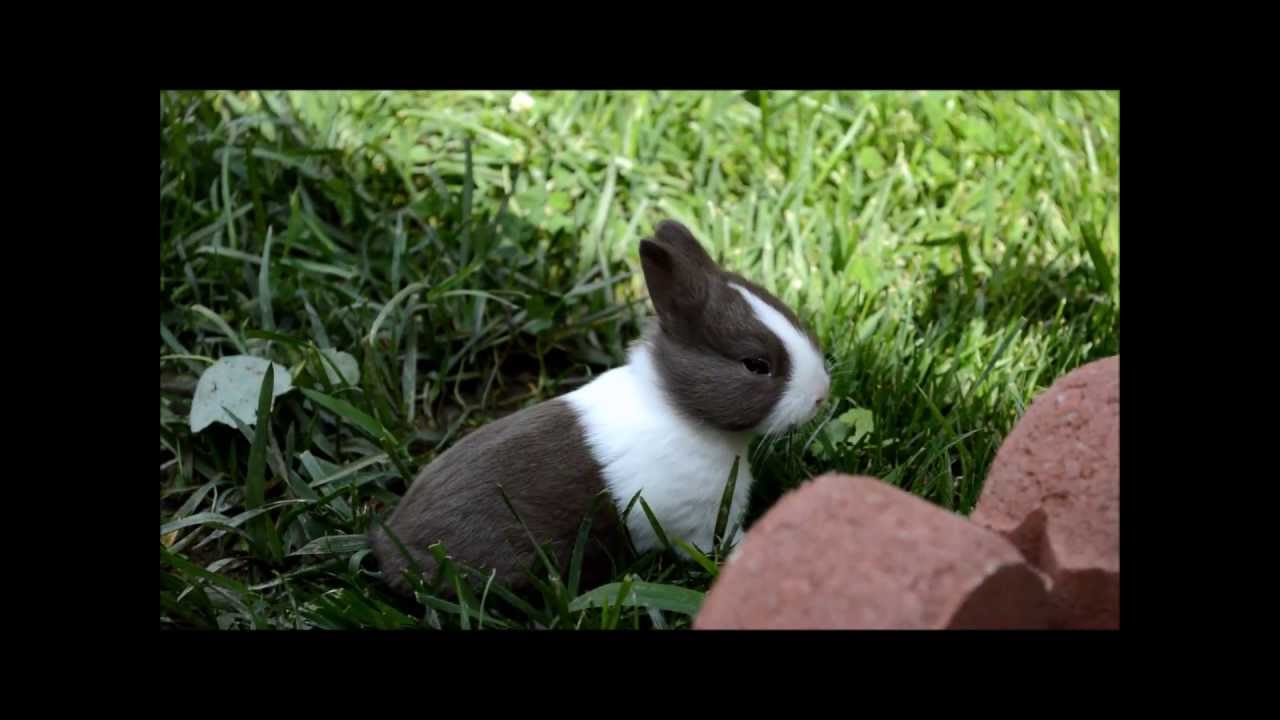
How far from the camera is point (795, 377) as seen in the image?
126 inches

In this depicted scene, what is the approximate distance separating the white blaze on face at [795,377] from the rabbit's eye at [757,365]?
7 cm

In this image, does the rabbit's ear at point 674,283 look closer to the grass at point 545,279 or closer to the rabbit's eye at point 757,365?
the rabbit's eye at point 757,365

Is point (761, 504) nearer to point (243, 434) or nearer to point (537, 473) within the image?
point (537, 473)

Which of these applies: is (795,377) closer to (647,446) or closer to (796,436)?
(647,446)

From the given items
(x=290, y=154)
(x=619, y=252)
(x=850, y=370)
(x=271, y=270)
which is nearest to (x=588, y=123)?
(x=619, y=252)

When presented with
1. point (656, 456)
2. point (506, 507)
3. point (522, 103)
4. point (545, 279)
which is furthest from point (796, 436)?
point (522, 103)

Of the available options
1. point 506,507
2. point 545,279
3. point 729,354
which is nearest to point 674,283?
point 729,354

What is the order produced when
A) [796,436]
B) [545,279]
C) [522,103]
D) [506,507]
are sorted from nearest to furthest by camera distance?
[506,507] < [796,436] < [545,279] < [522,103]

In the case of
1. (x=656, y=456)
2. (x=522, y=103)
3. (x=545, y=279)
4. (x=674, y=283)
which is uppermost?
(x=522, y=103)

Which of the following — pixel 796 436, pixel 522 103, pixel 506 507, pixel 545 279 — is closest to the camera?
pixel 506 507

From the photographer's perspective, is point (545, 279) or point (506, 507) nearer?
point (506, 507)

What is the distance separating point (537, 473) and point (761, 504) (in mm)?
777

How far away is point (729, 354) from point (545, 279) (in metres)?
1.49

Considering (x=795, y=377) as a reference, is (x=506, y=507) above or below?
below
